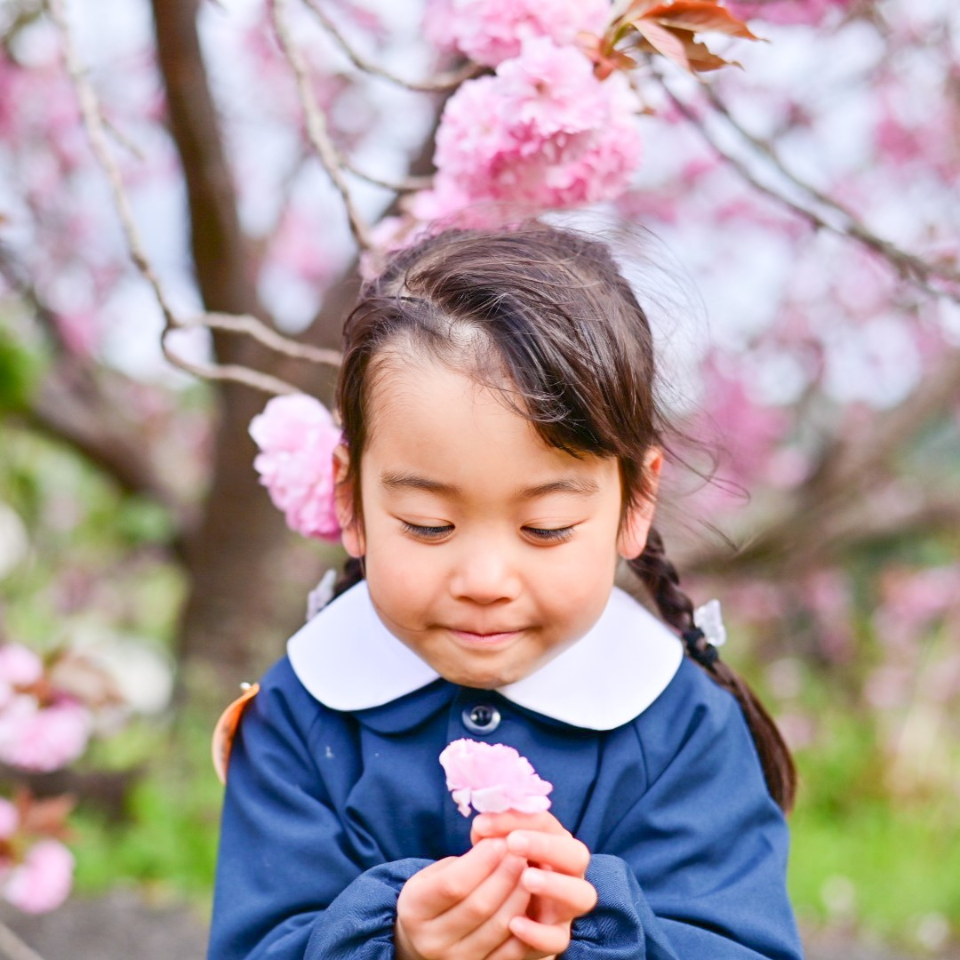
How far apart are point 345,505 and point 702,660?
430mm

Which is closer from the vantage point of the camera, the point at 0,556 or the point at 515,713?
the point at 515,713

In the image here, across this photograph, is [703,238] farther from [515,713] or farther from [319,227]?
[515,713]

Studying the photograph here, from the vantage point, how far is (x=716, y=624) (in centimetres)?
121

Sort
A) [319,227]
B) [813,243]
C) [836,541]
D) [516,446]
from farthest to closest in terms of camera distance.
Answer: [319,227]
[813,243]
[836,541]
[516,446]

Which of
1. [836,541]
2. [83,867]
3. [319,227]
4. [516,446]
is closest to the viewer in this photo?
[516,446]

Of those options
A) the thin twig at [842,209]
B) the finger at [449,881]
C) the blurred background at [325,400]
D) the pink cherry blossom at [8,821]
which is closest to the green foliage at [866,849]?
the blurred background at [325,400]

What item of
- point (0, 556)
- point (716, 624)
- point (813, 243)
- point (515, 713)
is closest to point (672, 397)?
point (716, 624)

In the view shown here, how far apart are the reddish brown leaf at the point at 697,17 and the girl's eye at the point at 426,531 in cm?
58

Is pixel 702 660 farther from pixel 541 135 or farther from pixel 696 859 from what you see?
pixel 541 135

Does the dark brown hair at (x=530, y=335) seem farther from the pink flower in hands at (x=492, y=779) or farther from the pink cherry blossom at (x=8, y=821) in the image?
the pink cherry blossom at (x=8, y=821)

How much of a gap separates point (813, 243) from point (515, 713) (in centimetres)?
363

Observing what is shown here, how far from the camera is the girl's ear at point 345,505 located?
1.11m

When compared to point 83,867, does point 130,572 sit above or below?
above

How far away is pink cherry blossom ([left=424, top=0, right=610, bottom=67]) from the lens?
127cm
